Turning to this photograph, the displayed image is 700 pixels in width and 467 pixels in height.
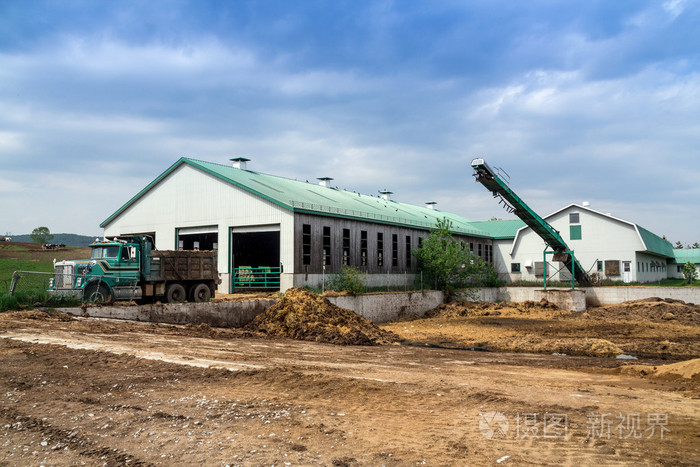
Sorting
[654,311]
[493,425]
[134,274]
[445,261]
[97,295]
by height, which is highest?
[445,261]

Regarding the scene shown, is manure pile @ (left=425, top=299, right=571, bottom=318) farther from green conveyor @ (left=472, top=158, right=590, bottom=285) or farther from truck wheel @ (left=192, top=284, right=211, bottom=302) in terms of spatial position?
truck wheel @ (left=192, top=284, right=211, bottom=302)

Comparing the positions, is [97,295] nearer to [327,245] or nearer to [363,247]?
[327,245]

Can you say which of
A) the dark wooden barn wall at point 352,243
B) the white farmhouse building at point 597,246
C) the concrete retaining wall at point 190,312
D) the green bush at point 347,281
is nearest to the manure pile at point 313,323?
the concrete retaining wall at point 190,312

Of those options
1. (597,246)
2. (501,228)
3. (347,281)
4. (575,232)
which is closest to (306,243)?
(347,281)

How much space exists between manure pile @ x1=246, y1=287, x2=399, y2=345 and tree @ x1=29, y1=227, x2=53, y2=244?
114802 mm

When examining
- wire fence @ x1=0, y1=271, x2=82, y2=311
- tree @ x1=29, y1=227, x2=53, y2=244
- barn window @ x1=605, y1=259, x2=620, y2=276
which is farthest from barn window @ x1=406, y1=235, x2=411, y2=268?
tree @ x1=29, y1=227, x2=53, y2=244

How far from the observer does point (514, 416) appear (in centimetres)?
852

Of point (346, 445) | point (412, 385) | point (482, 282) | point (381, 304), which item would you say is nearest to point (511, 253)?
point (482, 282)

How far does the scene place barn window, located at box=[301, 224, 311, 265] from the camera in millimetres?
31641

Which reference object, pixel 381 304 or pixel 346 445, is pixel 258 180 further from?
pixel 346 445

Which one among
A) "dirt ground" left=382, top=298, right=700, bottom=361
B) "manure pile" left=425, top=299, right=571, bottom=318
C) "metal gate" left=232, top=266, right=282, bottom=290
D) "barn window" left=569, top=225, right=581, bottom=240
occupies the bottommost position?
"dirt ground" left=382, top=298, right=700, bottom=361

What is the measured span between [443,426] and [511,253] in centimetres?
4590

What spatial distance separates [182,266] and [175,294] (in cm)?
127

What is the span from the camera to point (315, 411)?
8805 millimetres
